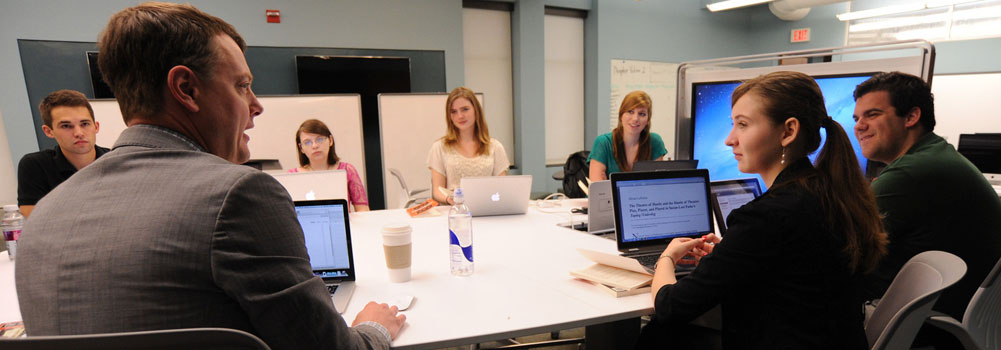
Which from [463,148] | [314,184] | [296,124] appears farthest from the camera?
[296,124]

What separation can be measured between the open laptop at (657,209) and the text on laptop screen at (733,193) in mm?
176

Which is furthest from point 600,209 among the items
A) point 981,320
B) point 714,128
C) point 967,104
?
point 967,104

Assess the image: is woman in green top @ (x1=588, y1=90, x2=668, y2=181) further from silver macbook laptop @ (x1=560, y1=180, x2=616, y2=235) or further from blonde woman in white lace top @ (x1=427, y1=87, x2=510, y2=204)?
silver macbook laptop @ (x1=560, y1=180, x2=616, y2=235)

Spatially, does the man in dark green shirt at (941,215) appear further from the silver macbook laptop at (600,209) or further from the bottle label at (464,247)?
the bottle label at (464,247)

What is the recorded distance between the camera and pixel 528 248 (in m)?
1.75

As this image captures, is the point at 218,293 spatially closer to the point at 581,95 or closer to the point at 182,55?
the point at 182,55

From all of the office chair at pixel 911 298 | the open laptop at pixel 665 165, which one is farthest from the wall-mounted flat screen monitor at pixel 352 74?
the office chair at pixel 911 298

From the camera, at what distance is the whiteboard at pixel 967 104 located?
16.2 feet

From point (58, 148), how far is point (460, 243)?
7.99 feet

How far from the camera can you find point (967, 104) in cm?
510

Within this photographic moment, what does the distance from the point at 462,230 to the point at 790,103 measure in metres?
0.98

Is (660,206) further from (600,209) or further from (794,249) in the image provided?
(794,249)

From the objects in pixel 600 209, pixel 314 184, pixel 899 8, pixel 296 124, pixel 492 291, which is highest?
pixel 899 8

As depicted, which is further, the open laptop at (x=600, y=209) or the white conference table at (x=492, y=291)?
the open laptop at (x=600, y=209)
